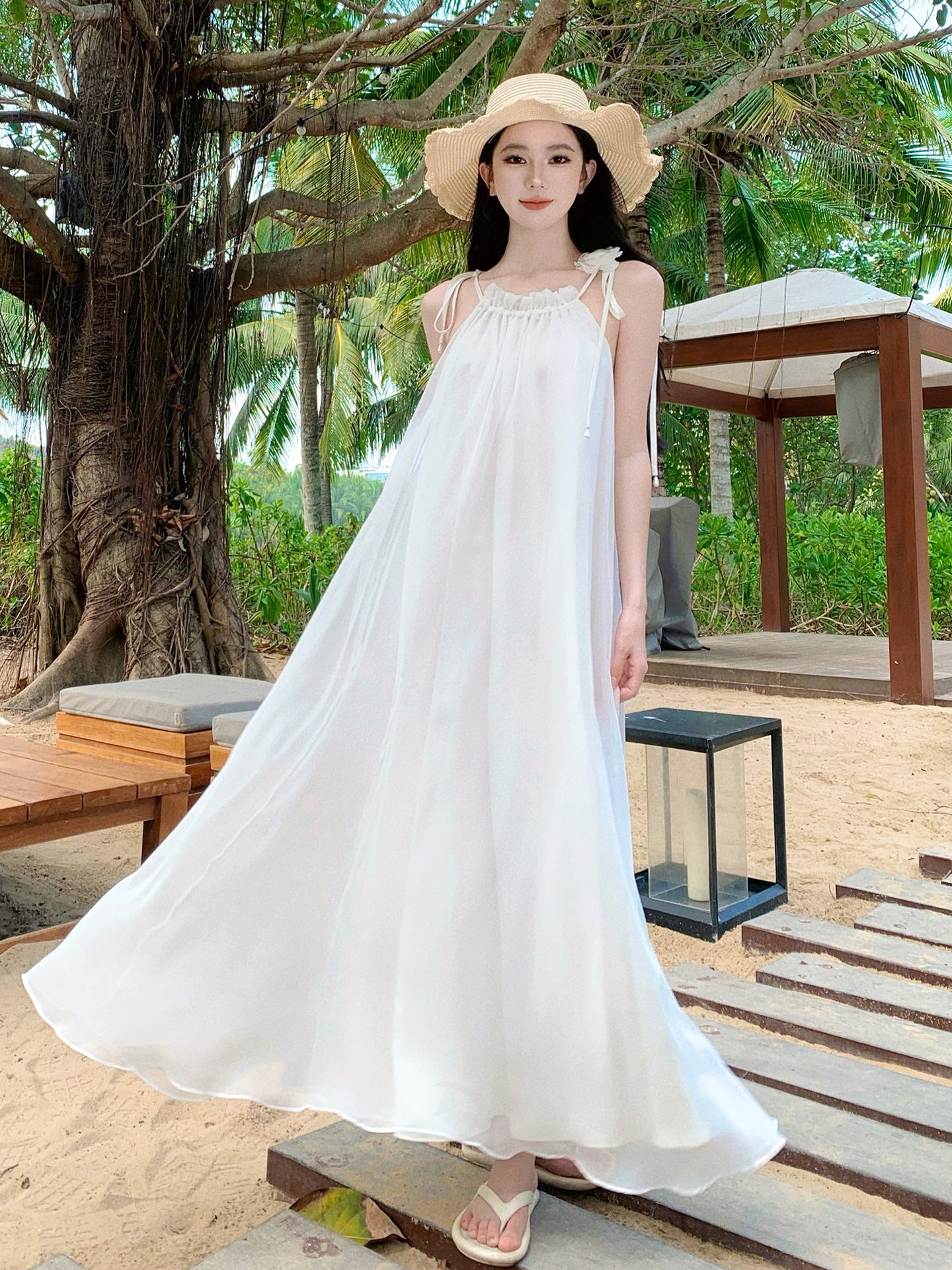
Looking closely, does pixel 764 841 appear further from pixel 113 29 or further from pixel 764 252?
pixel 764 252

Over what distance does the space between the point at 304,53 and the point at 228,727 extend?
345 cm

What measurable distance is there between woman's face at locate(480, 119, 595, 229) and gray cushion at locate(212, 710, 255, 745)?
76.6 inches

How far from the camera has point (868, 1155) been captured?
1874 millimetres

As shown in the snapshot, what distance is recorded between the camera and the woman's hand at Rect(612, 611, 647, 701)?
1.68 m

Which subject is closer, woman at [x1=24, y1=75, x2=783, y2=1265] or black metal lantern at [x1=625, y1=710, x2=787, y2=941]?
woman at [x1=24, y1=75, x2=783, y2=1265]

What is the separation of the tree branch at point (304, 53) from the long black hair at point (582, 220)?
2879 mm

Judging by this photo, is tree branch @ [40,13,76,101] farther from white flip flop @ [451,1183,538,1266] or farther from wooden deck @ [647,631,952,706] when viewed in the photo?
white flip flop @ [451,1183,538,1266]

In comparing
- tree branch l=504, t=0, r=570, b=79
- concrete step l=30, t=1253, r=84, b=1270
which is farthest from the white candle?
tree branch l=504, t=0, r=570, b=79

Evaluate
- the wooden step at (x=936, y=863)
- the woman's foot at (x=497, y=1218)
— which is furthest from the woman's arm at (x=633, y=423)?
the wooden step at (x=936, y=863)

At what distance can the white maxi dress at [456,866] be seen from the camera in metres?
1.42

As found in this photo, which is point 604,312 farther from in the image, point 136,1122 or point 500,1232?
point 136,1122

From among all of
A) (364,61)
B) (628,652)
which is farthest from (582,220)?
(364,61)

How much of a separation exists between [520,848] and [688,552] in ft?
24.6

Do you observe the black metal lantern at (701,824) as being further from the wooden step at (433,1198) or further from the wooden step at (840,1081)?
the wooden step at (433,1198)
